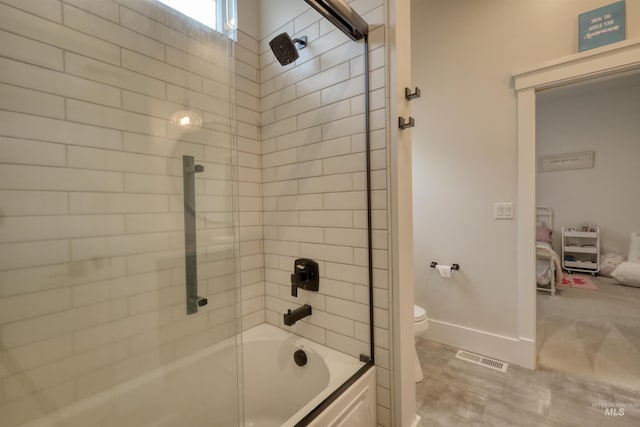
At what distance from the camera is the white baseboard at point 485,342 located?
1.99m

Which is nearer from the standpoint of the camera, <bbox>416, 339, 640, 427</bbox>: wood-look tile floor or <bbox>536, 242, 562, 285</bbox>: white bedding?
<bbox>416, 339, 640, 427</bbox>: wood-look tile floor

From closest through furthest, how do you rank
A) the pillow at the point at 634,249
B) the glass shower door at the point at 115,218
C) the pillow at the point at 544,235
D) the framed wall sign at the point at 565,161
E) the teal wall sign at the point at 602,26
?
the glass shower door at the point at 115,218 → the teal wall sign at the point at 602,26 → the pillow at the point at 634,249 → the framed wall sign at the point at 565,161 → the pillow at the point at 544,235

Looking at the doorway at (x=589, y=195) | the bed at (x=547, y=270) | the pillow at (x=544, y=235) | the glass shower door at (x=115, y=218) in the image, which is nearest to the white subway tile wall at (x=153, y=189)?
the glass shower door at (x=115, y=218)

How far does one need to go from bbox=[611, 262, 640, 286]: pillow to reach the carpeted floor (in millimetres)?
94

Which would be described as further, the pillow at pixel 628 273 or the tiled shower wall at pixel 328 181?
the pillow at pixel 628 273

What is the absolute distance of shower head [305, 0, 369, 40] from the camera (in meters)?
1.13

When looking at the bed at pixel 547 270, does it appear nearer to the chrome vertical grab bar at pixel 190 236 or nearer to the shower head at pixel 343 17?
the shower head at pixel 343 17

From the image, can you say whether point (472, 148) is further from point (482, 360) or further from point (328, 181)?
point (482, 360)

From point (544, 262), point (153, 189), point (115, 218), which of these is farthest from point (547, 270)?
point (115, 218)

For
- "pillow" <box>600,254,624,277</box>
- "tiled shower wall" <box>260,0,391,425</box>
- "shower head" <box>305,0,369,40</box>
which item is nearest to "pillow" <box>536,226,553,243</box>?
"pillow" <box>600,254,624,277</box>

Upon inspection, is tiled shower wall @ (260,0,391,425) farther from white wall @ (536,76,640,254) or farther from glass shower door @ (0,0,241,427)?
white wall @ (536,76,640,254)

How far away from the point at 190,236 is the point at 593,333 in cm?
334

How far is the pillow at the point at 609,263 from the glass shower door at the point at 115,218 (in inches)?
210

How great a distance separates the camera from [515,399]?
5.54ft
